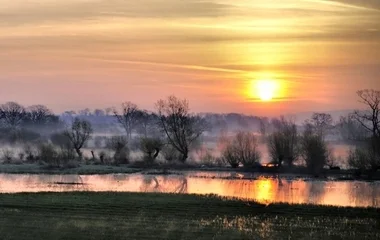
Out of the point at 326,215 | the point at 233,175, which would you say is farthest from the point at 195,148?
the point at 326,215

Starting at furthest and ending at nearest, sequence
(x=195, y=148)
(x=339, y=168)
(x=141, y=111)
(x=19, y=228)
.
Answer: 1. (x=141, y=111)
2. (x=195, y=148)
3. (x=339, y=168)
4. (x=19, y=228)

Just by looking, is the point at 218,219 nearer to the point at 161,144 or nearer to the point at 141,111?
the point at 161,144

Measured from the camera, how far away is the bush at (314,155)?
46.8 meters

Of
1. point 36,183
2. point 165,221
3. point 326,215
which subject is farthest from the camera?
point 36,183

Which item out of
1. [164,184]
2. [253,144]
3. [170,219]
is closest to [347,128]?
[253,144]

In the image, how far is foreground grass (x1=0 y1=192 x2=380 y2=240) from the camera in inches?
712

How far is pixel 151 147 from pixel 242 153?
10178 millimetres

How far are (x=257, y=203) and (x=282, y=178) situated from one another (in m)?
18.1

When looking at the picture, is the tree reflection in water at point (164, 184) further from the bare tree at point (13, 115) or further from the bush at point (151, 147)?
the bare tree at point (13, 115)

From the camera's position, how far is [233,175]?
1811 inches

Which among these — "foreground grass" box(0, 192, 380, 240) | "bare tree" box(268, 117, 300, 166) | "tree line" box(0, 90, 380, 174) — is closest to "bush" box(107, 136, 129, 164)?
"tree line" box(0, 90, 380, 174)

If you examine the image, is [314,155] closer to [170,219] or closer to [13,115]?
[170,219]

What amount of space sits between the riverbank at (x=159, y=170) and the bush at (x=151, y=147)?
2316mm

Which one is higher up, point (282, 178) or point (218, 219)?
point (218, 219)
